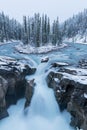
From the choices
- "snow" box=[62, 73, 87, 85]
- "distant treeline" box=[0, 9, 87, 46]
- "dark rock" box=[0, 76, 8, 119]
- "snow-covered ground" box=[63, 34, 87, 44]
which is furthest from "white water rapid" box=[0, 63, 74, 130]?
"snow-covered ground" box=[63, 34, 87, 44]

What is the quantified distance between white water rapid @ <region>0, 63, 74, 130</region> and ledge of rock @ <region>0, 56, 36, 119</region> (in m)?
1.28

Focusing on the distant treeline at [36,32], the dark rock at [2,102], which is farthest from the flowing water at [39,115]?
the distant treeline at [36,32]

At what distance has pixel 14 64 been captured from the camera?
125 ft

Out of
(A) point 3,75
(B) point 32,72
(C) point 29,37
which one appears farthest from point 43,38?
(A) point 3,75

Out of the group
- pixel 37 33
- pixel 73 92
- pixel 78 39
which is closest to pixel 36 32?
pixel 37 33

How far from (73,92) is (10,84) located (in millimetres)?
11521

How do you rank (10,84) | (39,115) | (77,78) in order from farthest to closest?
1. (10,84)
2. (39,115)
3. (77,78)

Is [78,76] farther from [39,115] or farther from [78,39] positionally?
[78,39]

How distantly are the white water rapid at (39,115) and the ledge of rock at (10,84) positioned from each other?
1280 millimetres

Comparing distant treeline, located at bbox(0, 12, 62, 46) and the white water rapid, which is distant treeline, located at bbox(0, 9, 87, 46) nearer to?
distant treeline, located at bbox(0, 12, 62, 46)

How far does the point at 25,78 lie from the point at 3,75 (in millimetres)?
5317

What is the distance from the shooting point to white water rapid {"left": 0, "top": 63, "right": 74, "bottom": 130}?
→ 28953 mm

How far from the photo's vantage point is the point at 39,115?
31.1 meters

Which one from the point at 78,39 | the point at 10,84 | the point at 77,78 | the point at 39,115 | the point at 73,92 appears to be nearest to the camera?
the point at 73,92
